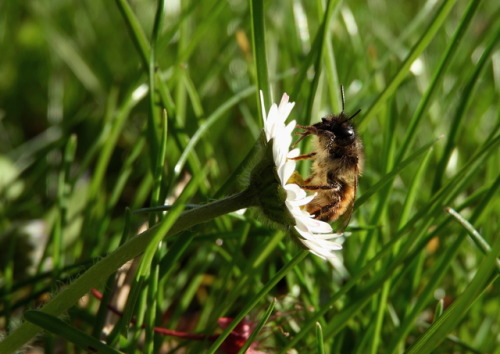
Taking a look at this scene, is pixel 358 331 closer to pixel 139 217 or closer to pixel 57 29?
pixel 139 217

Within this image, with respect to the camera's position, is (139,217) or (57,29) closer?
(139,217)

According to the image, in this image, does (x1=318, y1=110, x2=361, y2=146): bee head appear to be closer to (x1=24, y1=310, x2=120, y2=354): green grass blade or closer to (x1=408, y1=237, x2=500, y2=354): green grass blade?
(x1=408, y1=237, x2=500, y2=354): green grass blade

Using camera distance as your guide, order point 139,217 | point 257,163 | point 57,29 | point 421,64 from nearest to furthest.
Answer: point 257,163 → point 139,217 → point 421,64 → point 57,29

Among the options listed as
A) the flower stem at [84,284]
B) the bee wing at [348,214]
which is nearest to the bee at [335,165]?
the bee wing at [348,214]

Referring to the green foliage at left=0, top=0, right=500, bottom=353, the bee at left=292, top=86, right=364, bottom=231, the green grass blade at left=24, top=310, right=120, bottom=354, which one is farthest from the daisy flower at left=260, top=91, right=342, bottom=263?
the green grass blade at left=24, top=310, right=120, bottom=354

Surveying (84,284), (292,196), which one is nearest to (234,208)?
(292,196)

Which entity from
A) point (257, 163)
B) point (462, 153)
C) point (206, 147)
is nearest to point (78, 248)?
point (206, 147)
